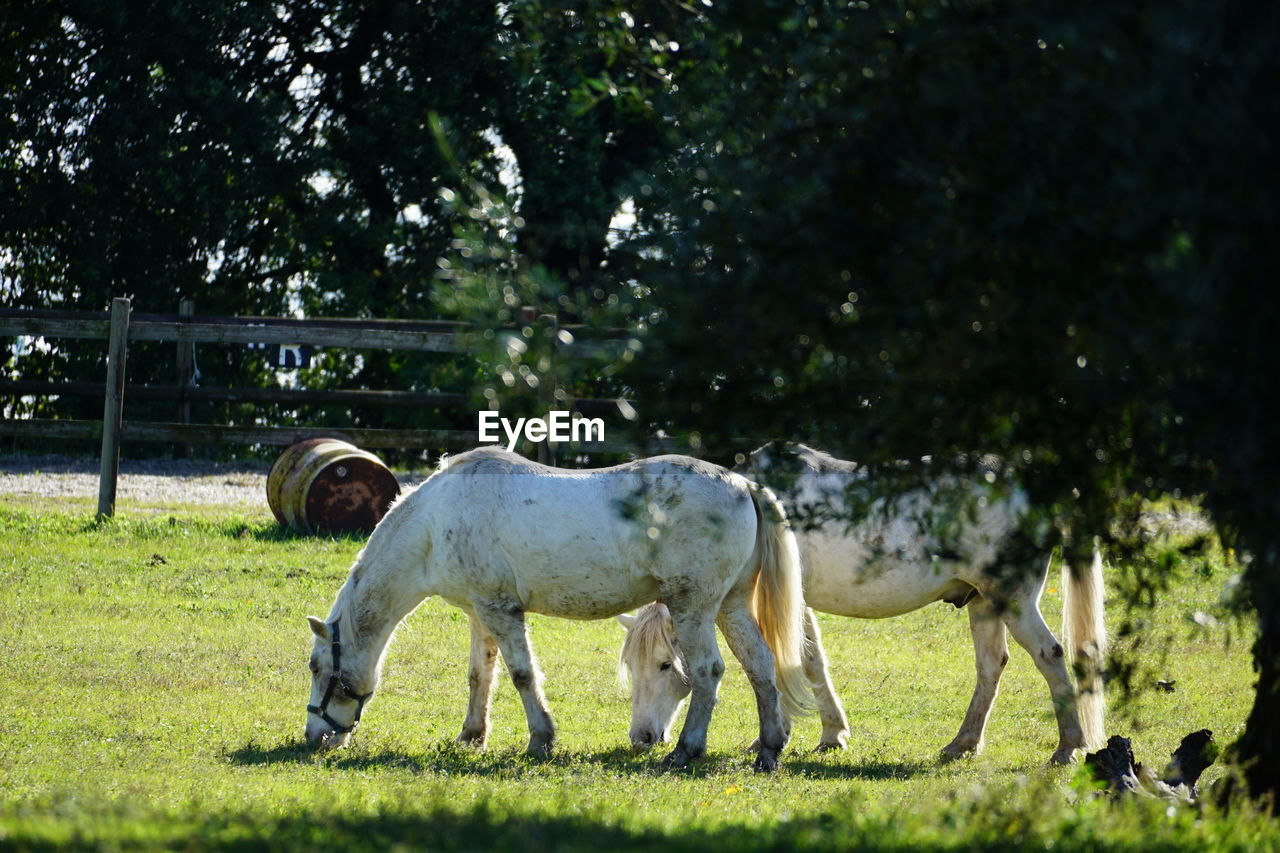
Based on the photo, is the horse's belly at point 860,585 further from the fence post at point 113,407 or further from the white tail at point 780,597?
the fence post at point 113,407

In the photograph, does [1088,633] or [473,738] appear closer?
[473,738]

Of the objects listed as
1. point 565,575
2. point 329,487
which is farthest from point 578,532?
point 329,487

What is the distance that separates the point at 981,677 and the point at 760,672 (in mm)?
1827

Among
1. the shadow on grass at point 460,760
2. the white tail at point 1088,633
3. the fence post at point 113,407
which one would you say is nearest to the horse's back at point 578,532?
the shadow on grass at point 460,760

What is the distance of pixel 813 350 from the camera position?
438 centimetres

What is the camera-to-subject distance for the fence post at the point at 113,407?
1495cm

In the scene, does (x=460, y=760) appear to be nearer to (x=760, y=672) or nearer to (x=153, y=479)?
(x=760, y=672)

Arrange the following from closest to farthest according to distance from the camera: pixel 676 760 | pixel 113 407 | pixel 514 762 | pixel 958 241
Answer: pixel 958 241, pixel 514 762, pixel 676 760, pixel 113 407

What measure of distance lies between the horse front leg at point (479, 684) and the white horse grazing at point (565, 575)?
0.6 inches

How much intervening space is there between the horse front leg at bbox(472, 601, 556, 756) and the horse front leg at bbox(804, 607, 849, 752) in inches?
74.4

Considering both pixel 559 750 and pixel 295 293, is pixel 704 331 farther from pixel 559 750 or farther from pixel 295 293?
pixel 295 293

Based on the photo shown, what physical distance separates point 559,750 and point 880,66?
5.15m

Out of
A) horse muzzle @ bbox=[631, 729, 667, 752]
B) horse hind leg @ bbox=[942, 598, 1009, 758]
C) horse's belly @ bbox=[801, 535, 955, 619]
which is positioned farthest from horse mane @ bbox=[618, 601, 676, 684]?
horse hind leg @ bbox=[942, 598, 1009, 758]

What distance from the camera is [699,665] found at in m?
7.98
